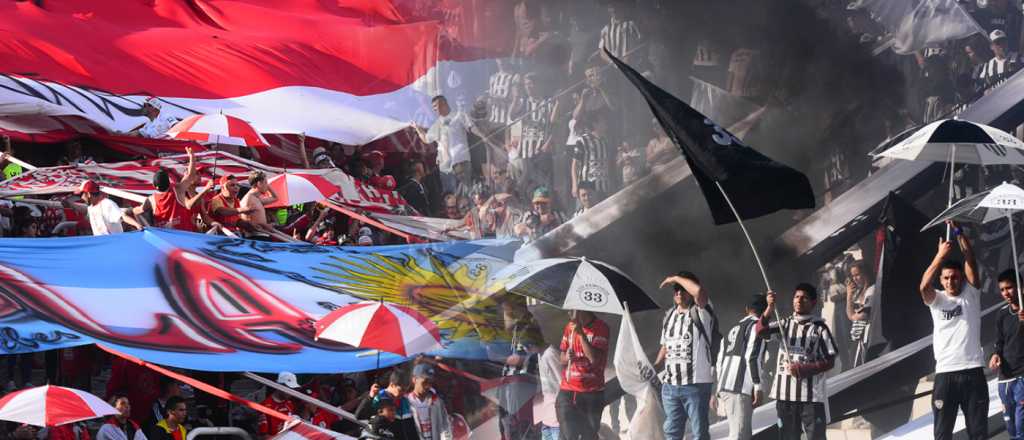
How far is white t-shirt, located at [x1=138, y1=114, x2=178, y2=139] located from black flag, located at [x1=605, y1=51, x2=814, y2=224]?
20.6ft

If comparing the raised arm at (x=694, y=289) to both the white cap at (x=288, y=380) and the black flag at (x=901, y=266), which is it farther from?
the white cap at (x=288, y=380)

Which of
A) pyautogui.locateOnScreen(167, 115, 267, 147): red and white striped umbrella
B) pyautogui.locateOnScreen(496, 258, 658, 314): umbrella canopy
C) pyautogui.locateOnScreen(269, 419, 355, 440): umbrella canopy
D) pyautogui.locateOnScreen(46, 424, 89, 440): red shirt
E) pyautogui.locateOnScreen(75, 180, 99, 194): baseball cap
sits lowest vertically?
pyautogui.locateOnScreen(46, 424, 89, 440): red shirt

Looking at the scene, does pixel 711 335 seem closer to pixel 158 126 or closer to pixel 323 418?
pixel 323 418

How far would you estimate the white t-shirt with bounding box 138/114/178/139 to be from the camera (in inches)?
477

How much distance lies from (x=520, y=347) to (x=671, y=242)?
1.83 m

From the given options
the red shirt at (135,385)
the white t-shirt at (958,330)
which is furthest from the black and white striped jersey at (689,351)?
the red shirt at (135,385)

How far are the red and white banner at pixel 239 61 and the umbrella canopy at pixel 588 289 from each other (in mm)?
5663

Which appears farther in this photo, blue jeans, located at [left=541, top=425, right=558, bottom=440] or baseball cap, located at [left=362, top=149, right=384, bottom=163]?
baseball cap, located at [left=362, top=149, right=384, bottom=163]

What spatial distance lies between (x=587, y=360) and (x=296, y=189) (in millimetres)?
3575

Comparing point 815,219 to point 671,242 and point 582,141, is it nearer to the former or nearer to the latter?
point 671,242

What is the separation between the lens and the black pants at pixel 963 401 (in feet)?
22.9

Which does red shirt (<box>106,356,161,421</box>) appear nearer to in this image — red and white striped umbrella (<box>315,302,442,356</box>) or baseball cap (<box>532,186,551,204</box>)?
red and white striped umbrella (<box>315,302,442,356</box>)

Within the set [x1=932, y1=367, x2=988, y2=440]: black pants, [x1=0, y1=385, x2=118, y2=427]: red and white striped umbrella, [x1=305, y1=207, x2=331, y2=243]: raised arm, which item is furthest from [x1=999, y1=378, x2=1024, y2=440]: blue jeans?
[x1=305, y1=207, x2=331, y2=243]: raised arm

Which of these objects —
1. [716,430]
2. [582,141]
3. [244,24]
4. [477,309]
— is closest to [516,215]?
[582,141]
